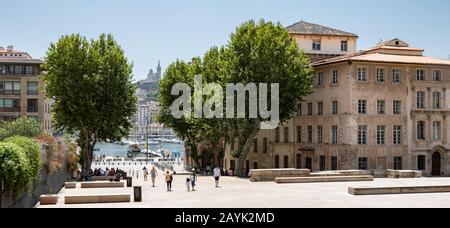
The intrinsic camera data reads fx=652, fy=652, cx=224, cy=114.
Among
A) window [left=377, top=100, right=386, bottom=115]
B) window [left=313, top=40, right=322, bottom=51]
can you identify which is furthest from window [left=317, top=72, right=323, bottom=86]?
window [left=313, top=40, right=322, bottom=51]

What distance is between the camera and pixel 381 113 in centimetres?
5994

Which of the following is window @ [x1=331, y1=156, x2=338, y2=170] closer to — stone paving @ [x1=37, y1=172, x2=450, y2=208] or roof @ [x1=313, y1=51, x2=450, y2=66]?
roof @ [x1=313, y1=51, x2=450, y2=66]

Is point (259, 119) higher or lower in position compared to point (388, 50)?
lower

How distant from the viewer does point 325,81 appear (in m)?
62.5

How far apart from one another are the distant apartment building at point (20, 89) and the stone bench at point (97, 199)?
56643 millimetres

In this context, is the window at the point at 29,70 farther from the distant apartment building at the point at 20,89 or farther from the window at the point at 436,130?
the window at the point at 436,130

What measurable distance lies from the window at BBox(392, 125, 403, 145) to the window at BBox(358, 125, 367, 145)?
9.74 ft

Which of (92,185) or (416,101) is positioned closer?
(92,185)

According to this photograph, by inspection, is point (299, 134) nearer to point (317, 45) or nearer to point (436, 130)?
point (436, 130)

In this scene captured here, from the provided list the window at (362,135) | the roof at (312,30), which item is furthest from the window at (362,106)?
the roof at (312,30)

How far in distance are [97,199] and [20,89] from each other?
5879 centimetres
